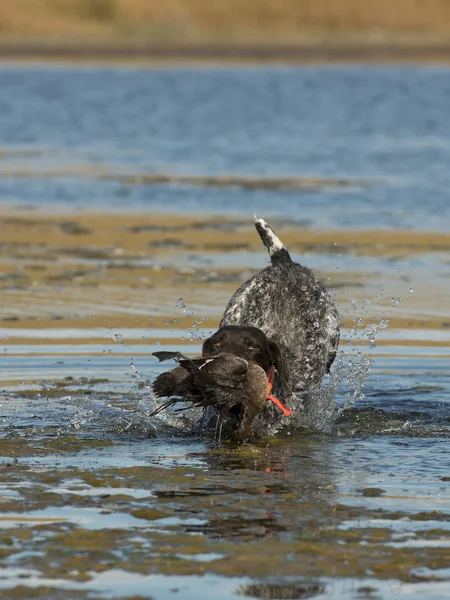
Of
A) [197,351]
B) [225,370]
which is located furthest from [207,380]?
[197,351]

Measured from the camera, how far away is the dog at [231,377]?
307 inches

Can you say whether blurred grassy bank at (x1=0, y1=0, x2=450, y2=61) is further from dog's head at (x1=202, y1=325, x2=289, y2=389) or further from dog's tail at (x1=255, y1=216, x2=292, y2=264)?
dog's head at (x1=202, y1=325, x2=289, y2=389)

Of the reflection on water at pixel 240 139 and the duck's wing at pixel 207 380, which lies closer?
the duck's wing at pixel 207 380

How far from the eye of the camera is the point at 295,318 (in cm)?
979

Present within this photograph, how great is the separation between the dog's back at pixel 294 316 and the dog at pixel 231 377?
115 cm

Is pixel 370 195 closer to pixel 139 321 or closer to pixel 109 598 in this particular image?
pixel 139 321

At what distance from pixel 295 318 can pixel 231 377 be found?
1.97m

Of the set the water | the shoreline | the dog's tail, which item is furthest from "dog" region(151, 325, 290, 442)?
the shoreline

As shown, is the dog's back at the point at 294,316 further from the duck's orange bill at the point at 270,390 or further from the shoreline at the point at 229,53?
the shoreline at the point at 229,53

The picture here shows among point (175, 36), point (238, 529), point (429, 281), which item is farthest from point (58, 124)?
Result: point (175, 36)

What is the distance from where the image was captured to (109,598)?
5613mm

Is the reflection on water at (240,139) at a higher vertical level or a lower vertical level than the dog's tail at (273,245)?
higher

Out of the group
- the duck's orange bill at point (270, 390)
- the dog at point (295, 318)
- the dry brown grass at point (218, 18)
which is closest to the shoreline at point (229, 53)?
the dry brown grass at point (218, 18)

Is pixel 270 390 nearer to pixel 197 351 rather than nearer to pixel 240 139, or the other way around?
pixel 197 351
